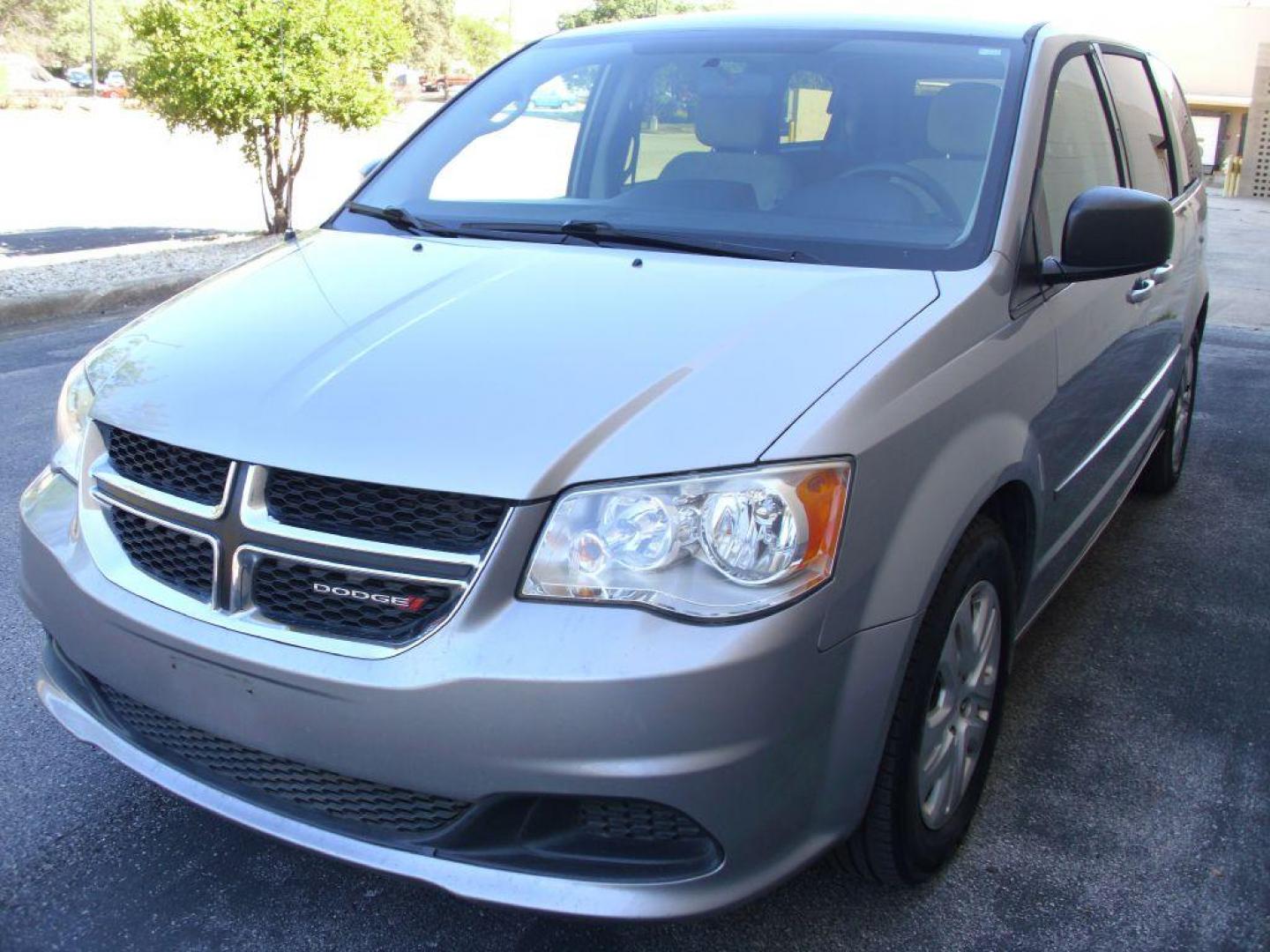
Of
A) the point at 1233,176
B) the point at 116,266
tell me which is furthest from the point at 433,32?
the point at 116,266

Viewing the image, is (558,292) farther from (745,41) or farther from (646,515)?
(745,41)

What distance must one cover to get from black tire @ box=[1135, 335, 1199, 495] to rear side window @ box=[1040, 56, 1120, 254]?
154cm

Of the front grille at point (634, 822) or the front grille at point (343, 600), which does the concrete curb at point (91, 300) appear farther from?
the front grille at point (634, 822)

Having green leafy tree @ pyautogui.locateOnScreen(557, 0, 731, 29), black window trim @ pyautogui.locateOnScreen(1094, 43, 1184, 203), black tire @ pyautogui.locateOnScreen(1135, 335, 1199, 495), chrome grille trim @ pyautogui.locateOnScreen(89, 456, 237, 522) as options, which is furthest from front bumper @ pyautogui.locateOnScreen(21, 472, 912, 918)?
green leafy tree @ pyautogui.locateOnScreen(557, 0, 731, 29)

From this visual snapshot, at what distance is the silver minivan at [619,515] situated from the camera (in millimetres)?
1982

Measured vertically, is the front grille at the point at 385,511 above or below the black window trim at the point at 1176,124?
below

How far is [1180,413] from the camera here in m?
5.11

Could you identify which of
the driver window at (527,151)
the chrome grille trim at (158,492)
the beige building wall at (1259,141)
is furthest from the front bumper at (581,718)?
the beige building wall at (1259,141)

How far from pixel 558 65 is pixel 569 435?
2.12m

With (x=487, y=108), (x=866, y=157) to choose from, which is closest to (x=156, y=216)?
(x=487, y=108)

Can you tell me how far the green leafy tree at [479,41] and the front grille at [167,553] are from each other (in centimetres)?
7948

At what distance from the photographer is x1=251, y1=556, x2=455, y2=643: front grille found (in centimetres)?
204

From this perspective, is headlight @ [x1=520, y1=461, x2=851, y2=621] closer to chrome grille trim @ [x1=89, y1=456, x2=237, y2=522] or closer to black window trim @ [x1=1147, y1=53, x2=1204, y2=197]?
chrome grille trim @ [x1=89, y1=456, x2=237, y2=522]

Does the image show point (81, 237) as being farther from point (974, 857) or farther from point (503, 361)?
point (974, 857)
